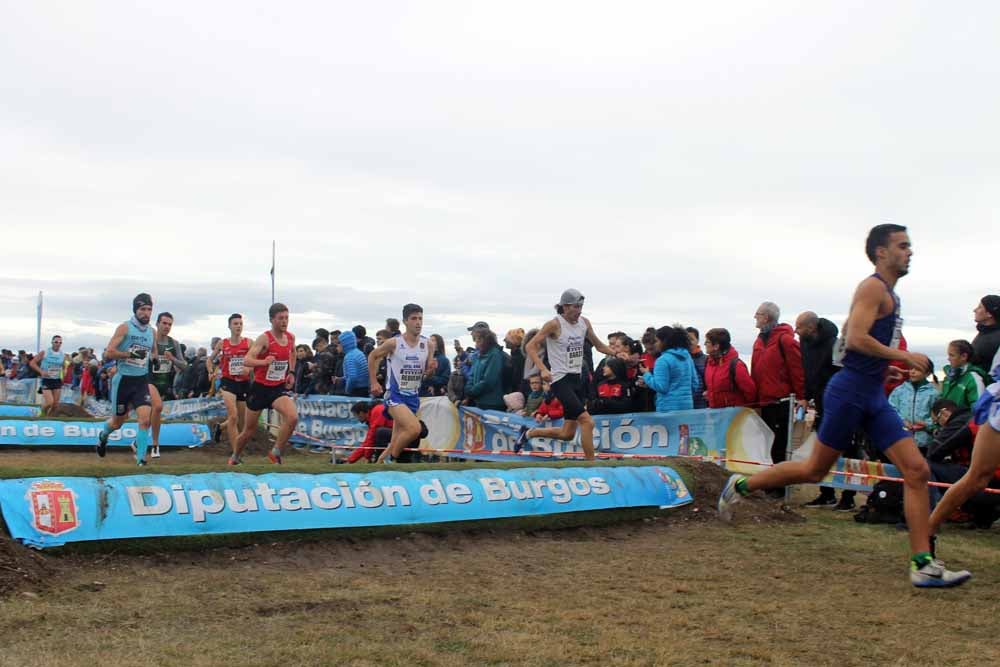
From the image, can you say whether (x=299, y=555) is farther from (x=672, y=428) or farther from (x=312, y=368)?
(x=312, y=368)

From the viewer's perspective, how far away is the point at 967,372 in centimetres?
952

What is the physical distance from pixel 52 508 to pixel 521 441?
8.10 meters

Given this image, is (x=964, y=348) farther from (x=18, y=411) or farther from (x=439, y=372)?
(x=18, y=411)

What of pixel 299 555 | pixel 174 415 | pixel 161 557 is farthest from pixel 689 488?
pixel 174 415

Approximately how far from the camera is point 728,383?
1127cm

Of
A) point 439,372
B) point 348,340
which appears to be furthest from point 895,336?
point 348,340

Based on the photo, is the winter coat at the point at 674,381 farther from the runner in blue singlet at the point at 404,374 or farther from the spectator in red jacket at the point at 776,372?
the runner in blue singlet at the point at 404,374

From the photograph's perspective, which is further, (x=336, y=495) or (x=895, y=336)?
(x=336, y=495)

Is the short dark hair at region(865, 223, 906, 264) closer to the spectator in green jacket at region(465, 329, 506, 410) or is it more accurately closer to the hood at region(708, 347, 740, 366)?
the hood at region(708, 347, 740, 366)

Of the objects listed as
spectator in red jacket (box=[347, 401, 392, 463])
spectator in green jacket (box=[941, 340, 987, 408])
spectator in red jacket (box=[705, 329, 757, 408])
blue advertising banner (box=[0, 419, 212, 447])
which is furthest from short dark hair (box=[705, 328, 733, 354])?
blue advertising banner (box=[0, 419, 212, 447])

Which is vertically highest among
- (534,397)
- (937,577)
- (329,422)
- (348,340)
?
(348,340)

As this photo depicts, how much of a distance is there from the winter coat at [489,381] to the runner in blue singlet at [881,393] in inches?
347

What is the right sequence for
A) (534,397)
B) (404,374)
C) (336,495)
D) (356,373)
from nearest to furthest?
(336,495)
(404,374)
(534,397)
(356,373)

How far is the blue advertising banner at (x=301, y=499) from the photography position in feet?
19.9
